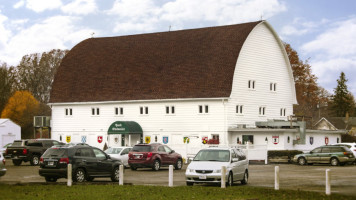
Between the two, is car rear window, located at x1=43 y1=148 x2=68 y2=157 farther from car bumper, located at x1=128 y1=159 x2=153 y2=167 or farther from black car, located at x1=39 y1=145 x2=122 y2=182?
car bumper, located at x1=128 y1=159 x2=153 y2=167

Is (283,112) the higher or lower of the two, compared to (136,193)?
higher

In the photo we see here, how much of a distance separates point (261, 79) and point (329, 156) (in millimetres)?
14696

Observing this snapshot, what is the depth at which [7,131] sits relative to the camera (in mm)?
68875

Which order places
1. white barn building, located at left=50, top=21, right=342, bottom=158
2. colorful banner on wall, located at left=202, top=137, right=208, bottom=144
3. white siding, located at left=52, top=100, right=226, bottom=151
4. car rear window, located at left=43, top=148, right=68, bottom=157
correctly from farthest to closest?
white siding, located at left=52, top=100, right=226, bottom=151 < white barn building, located at left=50, top=21, right=342, bottom=158 < colorful banner on wall, located at left=202, top=137, right=208, bottom=144 < car rear window, located at left=43, top=148, right=68, bottom=157

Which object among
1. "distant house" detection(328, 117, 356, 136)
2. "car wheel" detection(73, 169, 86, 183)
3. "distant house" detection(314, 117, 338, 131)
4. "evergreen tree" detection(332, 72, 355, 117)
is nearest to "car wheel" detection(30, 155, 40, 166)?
"car wheel" detection(73, 169, 86, 183)

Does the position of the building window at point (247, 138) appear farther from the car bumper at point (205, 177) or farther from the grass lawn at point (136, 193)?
the grass lawn at point (136, 193)

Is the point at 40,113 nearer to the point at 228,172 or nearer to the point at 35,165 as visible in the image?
the point at 35,165

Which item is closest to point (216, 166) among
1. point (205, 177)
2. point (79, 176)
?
point (205, 177)

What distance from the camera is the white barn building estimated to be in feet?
177

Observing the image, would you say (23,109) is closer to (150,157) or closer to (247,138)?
(247,138)

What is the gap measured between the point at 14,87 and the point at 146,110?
44.2m

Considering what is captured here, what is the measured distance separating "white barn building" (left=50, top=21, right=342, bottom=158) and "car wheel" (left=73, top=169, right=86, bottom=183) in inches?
960

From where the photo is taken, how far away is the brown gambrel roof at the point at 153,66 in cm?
5469

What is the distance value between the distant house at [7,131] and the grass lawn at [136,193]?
47392 mm
